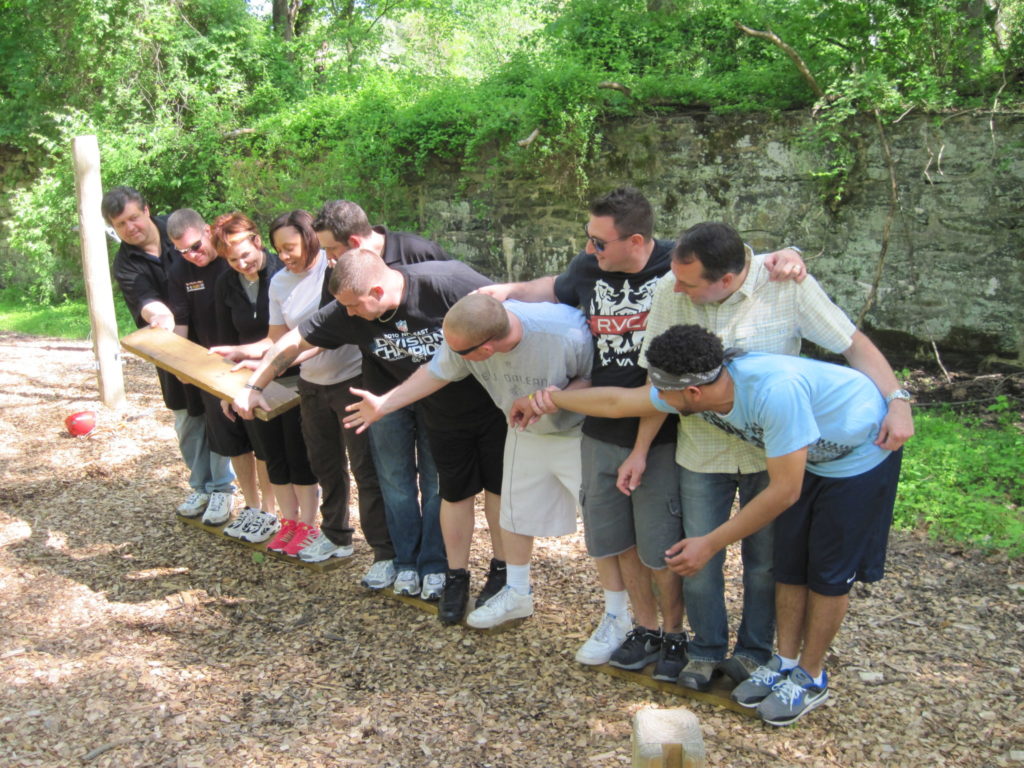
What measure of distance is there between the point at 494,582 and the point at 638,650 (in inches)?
31.7

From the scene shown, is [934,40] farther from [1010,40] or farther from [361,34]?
[361,34]

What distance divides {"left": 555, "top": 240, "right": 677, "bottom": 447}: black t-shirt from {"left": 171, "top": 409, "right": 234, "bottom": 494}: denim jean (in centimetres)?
281

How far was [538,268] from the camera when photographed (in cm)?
877

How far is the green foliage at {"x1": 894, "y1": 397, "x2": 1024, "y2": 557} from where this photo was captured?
4.53m

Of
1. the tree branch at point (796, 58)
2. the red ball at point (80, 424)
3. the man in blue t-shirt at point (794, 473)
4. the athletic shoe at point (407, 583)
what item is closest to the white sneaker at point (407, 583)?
the athletic shoe at point (407, 583)

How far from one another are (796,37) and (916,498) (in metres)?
4.24

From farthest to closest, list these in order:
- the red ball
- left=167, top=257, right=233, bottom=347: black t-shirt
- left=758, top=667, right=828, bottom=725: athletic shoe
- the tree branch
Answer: the red ball, the tree branch, left=167, top=257, right=233, bottom=347: black t-shirt, left=758, top=667, right=828, bottom=725: athletic shoe

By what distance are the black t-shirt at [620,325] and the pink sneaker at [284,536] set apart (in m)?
2.11

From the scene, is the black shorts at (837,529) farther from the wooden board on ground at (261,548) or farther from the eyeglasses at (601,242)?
the wooden board on ground at (261,548)

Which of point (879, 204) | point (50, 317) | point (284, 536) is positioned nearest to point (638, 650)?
point (284, 536)

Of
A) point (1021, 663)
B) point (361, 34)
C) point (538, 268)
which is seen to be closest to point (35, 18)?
point (361, 34)

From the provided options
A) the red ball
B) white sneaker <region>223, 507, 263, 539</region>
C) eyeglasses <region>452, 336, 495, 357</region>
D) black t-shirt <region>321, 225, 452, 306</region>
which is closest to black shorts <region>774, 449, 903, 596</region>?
eyeglasses <region>452, 336, 495, 357</region>

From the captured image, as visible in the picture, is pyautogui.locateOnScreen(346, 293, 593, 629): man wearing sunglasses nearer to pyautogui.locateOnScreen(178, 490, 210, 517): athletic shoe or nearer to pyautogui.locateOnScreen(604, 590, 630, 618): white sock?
pyautogui.locateOnScreen(604, 590, 630, 618): white sock

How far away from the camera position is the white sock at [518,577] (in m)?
3.69
